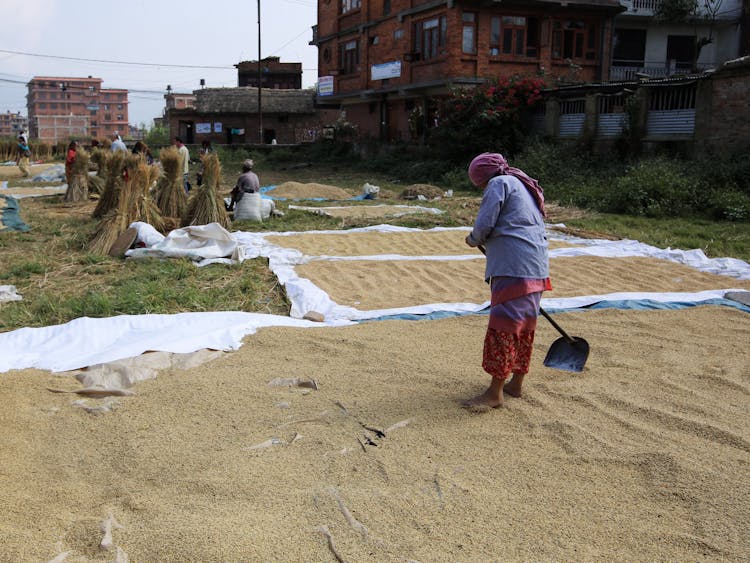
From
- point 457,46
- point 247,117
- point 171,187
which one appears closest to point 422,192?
point 171,187

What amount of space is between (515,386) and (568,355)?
0.55 m

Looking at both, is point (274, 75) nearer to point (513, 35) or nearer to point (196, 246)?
point (513, 35)

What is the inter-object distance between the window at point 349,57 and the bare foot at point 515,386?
82.1ft

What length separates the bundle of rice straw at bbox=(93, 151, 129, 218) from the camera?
30.9 feet

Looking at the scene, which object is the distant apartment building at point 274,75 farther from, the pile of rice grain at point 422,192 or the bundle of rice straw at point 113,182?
the bundle of rice straw at point 113,182

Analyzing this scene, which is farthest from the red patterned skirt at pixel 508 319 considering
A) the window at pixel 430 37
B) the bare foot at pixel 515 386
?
the window at pixel 430 37

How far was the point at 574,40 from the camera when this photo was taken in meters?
22.9

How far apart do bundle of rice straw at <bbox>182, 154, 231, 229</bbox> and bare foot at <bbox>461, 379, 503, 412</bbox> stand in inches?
241

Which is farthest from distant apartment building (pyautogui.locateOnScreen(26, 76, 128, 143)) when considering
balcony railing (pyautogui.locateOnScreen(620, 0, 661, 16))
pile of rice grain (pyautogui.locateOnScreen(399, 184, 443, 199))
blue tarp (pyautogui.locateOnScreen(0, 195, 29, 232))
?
blue tarp (pyautogui.locateOnScreen(0, 195, 29, 232))

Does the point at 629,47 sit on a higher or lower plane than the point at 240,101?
higher

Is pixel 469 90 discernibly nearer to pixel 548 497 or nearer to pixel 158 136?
pixel 548 497

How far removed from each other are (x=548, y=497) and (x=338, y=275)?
423cm

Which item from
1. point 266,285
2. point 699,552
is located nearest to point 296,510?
point 699,552

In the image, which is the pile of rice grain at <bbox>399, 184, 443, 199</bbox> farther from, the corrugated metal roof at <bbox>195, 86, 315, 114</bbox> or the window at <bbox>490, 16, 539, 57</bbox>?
the corrugated metal roof at <bbox>195, 86, 315, 114</bbox>
